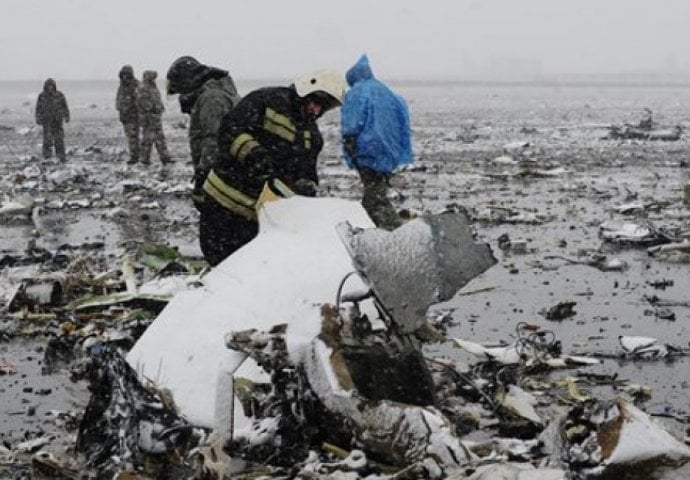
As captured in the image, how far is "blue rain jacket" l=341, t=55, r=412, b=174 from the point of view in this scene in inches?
321

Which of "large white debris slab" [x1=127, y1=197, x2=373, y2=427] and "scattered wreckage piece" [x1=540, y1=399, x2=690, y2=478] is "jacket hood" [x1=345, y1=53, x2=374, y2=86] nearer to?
"large white debris slab" [x1=127, y1=197, x2=373, y2=427]

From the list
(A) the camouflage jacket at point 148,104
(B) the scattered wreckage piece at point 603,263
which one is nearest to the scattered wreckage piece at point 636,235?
(B) the scattered wreckage piece at point 603,263

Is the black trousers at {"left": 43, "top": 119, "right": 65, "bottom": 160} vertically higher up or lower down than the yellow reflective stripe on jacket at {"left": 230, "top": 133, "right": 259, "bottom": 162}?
lower down

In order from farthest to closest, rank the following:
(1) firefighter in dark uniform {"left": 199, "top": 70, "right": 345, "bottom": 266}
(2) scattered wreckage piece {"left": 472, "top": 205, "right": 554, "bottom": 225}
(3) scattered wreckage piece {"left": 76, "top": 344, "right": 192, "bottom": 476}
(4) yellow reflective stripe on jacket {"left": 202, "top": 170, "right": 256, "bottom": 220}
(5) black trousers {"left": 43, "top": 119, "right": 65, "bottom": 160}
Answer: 1. (5) black trousers {"left": 43, "top": 119, "right": 65, "bottom": 160}
2. (2) scattered wreckage piece {"left": 472, "top": 205, "right": 554, "bottom": 225}
3. (4) yellow reflective stripe on jacket {"left": 202, "top": 170, "right": 256, "bottom": 220}
4. (1) firefighter in dark uniform {"left": 199, "top": 70, "right": 345, "bottom": 266}
5. (3) scattered wreckage piece {"left": 76, "top": 344, "right": 192, "bottom": 476}

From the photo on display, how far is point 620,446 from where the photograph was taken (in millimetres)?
3508

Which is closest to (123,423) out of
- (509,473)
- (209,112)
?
(509,473)

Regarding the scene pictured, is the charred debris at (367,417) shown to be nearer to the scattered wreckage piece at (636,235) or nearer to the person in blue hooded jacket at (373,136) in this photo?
the person in blue hooded jacket at (373,136)

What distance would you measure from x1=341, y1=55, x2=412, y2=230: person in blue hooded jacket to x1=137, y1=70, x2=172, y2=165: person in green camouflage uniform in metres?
9.91

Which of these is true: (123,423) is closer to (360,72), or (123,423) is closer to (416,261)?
(416,261)

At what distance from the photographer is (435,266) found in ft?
13.6

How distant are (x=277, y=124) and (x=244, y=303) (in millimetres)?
1666

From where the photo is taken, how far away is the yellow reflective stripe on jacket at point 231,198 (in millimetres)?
6012

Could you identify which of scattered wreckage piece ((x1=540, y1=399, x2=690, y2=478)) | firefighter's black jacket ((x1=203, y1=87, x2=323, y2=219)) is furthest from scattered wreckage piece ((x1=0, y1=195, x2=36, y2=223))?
scattered wreckage piece ((x1=540, y1=399, x2=690, y2=478))

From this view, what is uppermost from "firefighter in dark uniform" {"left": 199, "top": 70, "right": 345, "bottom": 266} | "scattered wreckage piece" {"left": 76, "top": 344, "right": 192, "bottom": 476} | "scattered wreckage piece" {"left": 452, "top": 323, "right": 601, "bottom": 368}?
"firefighter in dark uniform" {"left": 199, "top": 70, "right": 345, "bottom": 266}
